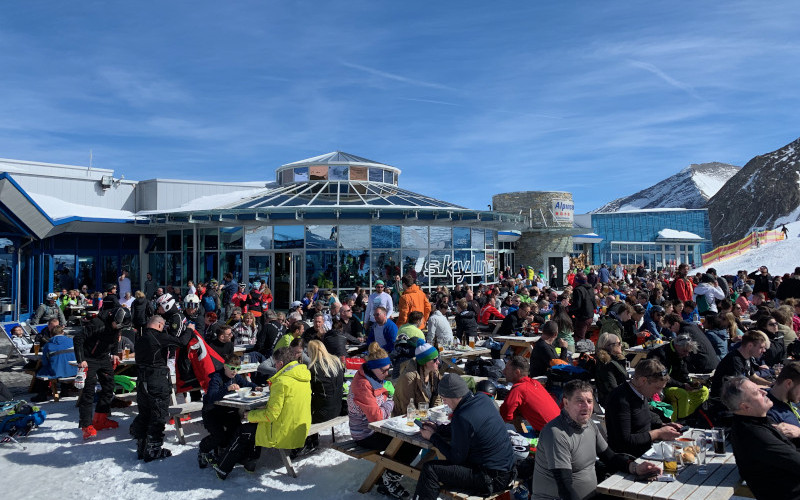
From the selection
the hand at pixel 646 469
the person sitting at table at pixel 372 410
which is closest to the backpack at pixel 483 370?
the person sitting at table at pixel 372 410

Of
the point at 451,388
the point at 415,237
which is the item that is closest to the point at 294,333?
the point at 451,388

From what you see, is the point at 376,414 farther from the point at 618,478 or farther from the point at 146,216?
the point at 146,216

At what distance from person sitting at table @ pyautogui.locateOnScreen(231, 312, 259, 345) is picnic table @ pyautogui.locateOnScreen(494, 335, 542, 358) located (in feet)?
14.8

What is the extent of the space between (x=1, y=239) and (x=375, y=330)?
15.7 m

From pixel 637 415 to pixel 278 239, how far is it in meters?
16.0

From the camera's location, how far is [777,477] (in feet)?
11.6

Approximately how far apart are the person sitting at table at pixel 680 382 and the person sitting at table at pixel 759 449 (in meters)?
2.07

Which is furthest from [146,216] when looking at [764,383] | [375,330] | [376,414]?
[764,383]

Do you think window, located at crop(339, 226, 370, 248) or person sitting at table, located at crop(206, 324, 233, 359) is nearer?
person sitting at table, located at crop(206, 324, 233, 359)

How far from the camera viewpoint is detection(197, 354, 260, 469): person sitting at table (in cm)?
609

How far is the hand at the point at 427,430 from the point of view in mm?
4750

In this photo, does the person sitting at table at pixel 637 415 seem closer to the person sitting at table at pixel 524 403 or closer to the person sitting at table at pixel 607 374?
the person sitting at table at pixel 524 403

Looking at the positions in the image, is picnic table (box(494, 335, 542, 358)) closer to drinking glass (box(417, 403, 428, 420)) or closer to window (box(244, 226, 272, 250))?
drinking glass (box(417, 403, 428, 420))

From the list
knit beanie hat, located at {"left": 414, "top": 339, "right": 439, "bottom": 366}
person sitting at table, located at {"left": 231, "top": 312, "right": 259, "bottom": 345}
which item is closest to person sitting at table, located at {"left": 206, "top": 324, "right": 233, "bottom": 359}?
person sitting at table, located at {"left": 231, "top": 312, "right": 259, "bottom": 345}
